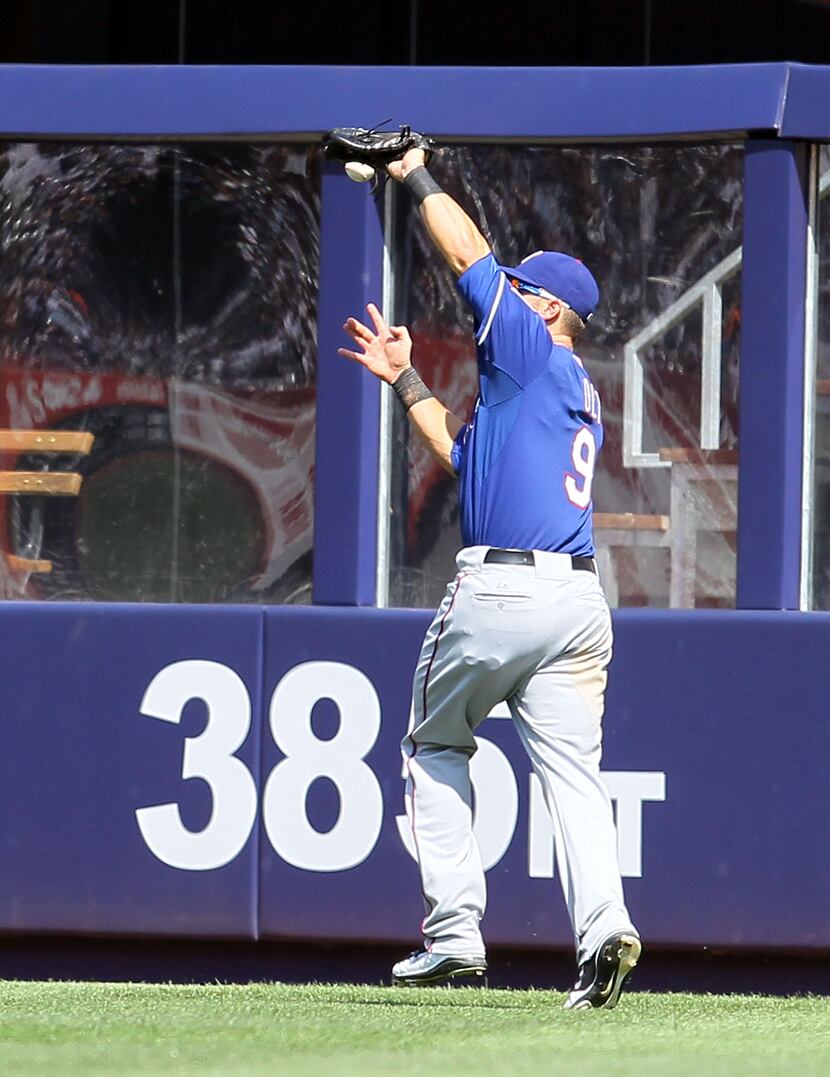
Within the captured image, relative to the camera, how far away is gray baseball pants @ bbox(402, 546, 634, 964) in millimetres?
4684

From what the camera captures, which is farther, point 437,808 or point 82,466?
point 82,466

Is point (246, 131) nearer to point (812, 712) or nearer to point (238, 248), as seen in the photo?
point (238, 248)

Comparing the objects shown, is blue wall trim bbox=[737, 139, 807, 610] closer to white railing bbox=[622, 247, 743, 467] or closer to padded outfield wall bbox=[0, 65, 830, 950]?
padded outfield wall bbox=[0, 65, 830, 950]

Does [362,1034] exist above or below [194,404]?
below

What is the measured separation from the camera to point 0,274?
625 cm

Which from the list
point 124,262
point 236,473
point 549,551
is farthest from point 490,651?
point 124,262

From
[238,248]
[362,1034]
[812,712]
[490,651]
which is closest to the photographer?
[362,1034]

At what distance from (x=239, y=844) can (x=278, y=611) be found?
0.65 m

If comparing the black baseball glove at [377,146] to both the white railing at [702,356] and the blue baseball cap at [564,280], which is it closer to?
the blue baseball cap at [564,280]

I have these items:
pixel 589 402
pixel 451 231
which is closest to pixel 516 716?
pixel 589 402

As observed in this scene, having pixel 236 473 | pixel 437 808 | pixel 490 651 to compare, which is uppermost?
pixel 236 473

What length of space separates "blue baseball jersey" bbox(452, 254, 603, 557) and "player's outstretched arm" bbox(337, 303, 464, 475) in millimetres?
209

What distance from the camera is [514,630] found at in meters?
4.70

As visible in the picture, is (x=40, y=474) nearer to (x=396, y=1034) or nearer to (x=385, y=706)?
(x=385, y=706)
